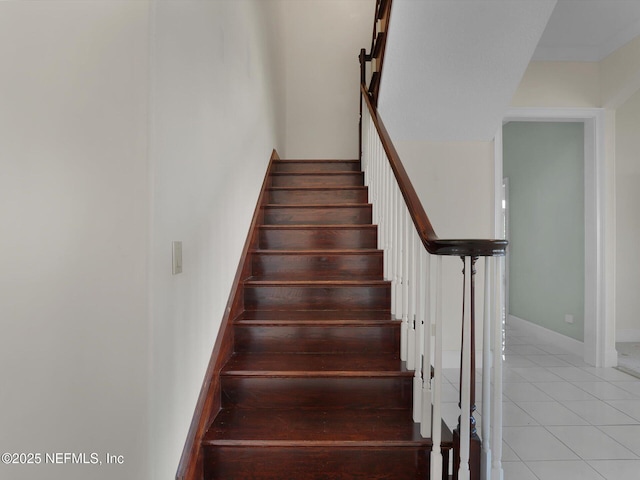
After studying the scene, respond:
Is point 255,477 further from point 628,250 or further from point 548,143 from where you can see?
point 628,250

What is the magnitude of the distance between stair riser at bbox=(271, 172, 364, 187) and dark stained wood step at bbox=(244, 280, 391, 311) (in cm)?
152

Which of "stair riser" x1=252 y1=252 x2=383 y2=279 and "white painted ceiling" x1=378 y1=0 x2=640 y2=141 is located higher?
"white painted ceiling" x1=378 y1=0 x2=640 y2=141

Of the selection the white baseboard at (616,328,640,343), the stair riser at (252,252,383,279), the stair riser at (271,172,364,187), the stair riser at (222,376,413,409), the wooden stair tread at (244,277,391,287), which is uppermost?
the stair riser at (271,172,364,187)

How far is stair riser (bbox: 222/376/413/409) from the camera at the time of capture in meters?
1.98

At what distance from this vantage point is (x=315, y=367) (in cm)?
206

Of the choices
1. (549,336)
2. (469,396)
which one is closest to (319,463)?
(469,396)

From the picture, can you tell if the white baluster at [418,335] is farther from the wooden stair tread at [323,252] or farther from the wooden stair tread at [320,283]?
the wooden stair tread at [323,252]

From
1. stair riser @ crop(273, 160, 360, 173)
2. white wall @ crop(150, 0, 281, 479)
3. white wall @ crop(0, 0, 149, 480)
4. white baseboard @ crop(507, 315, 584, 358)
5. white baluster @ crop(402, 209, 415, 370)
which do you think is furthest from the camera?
white baseboard @ crop(507, 315, 584, 358)

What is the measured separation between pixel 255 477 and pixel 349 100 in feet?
15.0

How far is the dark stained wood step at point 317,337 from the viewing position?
7.46 feet

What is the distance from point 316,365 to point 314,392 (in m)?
0.14

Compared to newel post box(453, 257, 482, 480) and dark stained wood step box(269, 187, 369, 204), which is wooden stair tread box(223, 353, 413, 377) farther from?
dark stained wood step box(269, 187, 369, 204)

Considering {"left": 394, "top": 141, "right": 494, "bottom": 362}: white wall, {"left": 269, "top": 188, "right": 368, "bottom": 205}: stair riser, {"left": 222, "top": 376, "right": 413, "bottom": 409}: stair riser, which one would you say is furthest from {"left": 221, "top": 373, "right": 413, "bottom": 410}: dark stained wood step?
{"left": 394, "top": 141, "right": 494, "bottom": 362}: white wall

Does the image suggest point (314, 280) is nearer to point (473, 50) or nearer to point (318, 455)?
point (318, 455)
